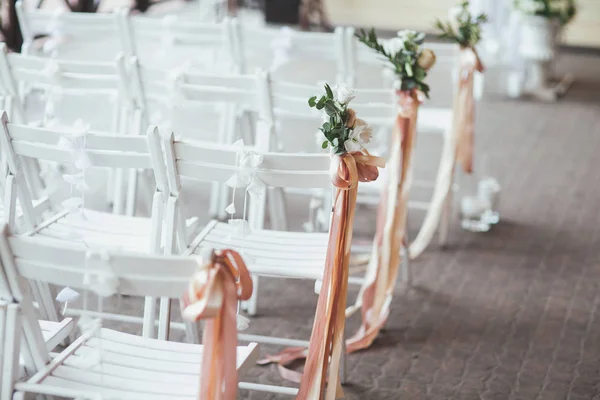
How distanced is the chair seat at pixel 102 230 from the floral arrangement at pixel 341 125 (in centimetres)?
98

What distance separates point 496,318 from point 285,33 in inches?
85.8

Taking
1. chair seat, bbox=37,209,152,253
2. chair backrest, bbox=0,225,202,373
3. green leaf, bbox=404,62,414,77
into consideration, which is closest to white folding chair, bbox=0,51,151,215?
chair seat, bbox=37,209,152,253

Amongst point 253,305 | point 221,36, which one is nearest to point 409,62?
point 253,305

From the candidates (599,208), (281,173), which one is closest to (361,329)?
(281,173)

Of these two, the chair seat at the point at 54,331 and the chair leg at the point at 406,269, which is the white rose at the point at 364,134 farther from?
the chair leg at the point at 406,269

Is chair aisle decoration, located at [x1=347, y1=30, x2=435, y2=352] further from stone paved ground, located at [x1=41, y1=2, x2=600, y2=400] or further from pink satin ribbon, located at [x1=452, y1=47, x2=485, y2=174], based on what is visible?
pink satin ribbon, located at [x1=452, y1=47, x2=485, y2=174]

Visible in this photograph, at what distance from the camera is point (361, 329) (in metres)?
4.09

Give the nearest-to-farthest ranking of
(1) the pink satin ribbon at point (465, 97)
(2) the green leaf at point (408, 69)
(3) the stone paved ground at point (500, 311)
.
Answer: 1. (3) the stone paved ground at point (500, 311)
2. (2) the green leaf at point (408, 69)
3. (1) the pink satin ribbon at point (465, 97)

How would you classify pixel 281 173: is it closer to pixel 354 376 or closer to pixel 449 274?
pixel 354 376

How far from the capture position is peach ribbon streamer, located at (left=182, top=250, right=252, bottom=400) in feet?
7.60

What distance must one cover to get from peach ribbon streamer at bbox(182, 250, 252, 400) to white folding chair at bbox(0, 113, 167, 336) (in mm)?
897

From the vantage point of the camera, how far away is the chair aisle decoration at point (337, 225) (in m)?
3.03

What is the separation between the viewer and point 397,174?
13.5 feet

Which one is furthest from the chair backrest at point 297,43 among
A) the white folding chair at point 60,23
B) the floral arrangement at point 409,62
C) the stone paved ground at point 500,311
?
the stone paved ground at point 500,311
